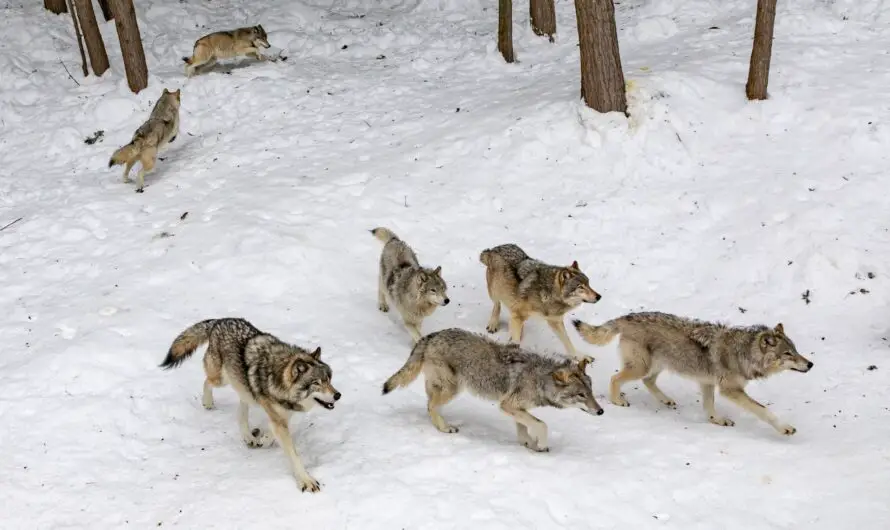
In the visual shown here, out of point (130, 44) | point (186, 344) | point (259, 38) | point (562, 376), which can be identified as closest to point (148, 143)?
point (130, 44)

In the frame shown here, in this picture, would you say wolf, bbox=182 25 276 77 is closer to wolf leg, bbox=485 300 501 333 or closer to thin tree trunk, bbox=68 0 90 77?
thin tree trunk, bbox=68 0 90 77

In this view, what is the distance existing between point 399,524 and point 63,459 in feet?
13.0

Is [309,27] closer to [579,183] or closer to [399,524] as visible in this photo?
[579,183]

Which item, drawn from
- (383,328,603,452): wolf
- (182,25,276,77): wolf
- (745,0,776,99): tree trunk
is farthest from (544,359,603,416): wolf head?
(182,25,276,77): wolf

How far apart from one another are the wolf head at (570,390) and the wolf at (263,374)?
7.98 ft

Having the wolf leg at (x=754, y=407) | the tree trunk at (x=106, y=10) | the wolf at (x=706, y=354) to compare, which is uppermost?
the tree trunk at (x=106, y=10)

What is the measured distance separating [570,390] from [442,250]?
4960mm

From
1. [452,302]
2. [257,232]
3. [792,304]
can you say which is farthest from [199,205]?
[792,304]

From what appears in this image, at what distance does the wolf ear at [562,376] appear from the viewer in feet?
28.1

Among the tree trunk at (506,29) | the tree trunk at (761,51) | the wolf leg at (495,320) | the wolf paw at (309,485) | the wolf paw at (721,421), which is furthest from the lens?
the tree trunk at (506,29)

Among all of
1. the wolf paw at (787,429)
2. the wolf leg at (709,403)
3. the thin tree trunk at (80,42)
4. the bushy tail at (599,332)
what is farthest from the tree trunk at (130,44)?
the wolf paw at (787,429)

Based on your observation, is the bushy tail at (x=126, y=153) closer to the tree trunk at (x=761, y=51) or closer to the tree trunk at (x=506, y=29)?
the tree trunk at (x=506, y=29)

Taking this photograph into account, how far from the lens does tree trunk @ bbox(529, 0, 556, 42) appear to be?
19.2 meters

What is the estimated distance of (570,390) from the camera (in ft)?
28.3
